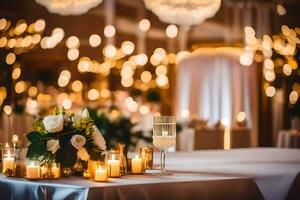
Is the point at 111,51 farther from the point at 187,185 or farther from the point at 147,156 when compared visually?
the point at 187,185

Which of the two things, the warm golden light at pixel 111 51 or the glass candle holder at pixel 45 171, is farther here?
the warm golden light at pixel 111 51

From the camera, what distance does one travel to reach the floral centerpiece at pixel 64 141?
7.72 feet

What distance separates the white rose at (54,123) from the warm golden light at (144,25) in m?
9.67

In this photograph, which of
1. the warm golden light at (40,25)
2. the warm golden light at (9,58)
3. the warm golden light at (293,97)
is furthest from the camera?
the warm golden light at (293,97)

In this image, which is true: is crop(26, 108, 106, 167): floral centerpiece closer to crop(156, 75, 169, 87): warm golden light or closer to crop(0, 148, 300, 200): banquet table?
crop(0, 148, 300, 200): banquet table

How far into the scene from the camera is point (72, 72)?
13.0 m

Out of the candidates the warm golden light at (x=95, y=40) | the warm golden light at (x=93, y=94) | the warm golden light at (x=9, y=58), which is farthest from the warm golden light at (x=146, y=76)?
the warm golden light at (x=9, y=58)

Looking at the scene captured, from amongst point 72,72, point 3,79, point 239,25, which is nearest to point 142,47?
point 72,72

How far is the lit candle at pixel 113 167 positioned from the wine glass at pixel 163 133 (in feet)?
0.68

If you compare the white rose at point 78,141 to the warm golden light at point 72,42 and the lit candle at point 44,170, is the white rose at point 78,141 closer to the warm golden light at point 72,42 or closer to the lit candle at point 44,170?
the lit candle at point 44,170

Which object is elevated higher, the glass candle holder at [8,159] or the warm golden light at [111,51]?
the warm golden light at [111,51]

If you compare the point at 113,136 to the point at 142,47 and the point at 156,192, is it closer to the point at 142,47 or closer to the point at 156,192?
the point at 156,192

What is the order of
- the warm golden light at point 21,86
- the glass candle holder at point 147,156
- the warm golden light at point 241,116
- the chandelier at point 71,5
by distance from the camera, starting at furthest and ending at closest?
Answer: 1. the warm golden light at point 21,86
2. the warm golden light at point 241,116
3. the chandelier at point 71,5
4. the glass candle holder at point 147,156

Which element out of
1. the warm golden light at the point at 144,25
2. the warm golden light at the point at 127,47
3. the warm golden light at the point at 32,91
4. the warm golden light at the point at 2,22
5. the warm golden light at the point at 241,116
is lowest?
the warm golden light at the point at 241,116
